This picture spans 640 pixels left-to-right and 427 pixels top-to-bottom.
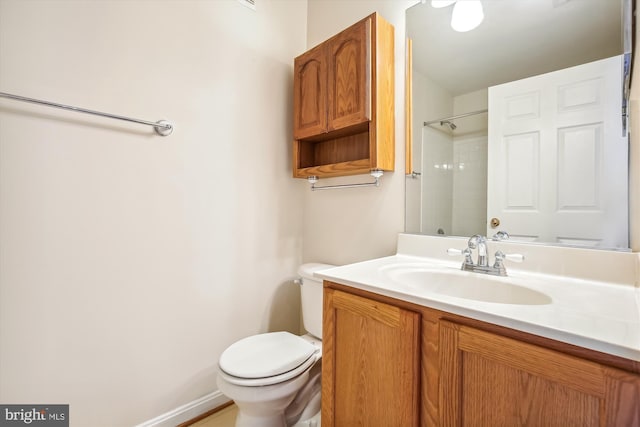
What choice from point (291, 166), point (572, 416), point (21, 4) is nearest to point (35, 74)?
point (21, 4)

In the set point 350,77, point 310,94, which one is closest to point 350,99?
point 350,77

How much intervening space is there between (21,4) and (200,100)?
633 mm

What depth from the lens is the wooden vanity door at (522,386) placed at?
19.5 inches

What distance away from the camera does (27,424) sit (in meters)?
1.01

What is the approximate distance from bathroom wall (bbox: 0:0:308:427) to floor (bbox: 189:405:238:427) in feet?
0.45

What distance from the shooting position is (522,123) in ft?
3.50

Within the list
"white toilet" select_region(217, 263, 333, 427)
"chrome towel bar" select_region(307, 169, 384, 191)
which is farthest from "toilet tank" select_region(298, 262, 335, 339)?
"chrome towel bar" select_region(307, 169, 384, 191)

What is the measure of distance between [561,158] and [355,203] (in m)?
0.90

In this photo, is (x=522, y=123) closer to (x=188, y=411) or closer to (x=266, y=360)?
(x=266, y=360)

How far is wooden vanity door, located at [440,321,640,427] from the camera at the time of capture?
50 centimetres

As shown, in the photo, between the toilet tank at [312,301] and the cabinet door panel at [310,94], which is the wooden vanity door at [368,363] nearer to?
the toilet tank at [312,301]

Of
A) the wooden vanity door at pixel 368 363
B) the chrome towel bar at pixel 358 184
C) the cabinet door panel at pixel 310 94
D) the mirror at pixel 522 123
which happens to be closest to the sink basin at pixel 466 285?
the wooden vanity door at pixel 368 363

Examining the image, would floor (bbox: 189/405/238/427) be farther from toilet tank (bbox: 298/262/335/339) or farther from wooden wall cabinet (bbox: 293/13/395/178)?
wooden wall cabinet (bbox: 293/13/395/178)

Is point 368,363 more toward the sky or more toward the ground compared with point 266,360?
more toward the sky
